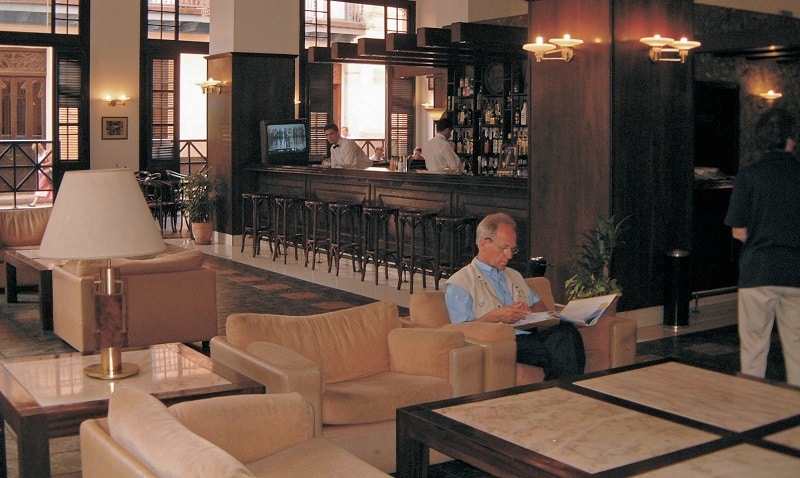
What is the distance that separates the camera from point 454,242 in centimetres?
1009

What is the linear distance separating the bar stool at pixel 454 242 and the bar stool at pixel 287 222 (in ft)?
8.80

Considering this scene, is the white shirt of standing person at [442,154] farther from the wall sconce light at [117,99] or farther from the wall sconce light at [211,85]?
the wall sconce light at [117,99]

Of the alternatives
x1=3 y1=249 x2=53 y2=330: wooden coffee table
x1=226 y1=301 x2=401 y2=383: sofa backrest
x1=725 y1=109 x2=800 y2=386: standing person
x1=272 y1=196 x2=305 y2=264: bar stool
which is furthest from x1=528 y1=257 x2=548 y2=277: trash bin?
x1=272 y1=196 x2=305 y2=264: bar stool

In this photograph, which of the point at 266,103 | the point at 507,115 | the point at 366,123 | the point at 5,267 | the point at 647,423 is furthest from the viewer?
the point at 366,123

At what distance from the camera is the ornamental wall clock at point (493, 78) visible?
1551cm

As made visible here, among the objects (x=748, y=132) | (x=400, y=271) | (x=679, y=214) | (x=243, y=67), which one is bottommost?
(x=400, y=271)

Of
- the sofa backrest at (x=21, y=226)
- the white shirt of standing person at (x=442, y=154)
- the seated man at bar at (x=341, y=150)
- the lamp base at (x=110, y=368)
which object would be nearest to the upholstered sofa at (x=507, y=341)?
the lamp base at (x=110, y=368)

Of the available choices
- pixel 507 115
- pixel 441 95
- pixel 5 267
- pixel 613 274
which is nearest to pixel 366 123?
pixel 441 95

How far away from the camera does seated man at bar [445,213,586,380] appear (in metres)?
4.91

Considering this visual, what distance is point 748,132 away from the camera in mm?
13438

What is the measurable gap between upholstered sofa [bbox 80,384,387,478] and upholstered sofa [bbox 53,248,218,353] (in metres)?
3.64

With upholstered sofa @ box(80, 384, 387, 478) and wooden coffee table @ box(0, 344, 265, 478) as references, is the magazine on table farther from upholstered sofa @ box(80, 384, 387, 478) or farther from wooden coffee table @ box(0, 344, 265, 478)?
upholstered sofa @ box(80, 384, 387, 478)

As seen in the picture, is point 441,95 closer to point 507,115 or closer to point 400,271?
point 507,115

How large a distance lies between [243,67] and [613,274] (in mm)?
7811
